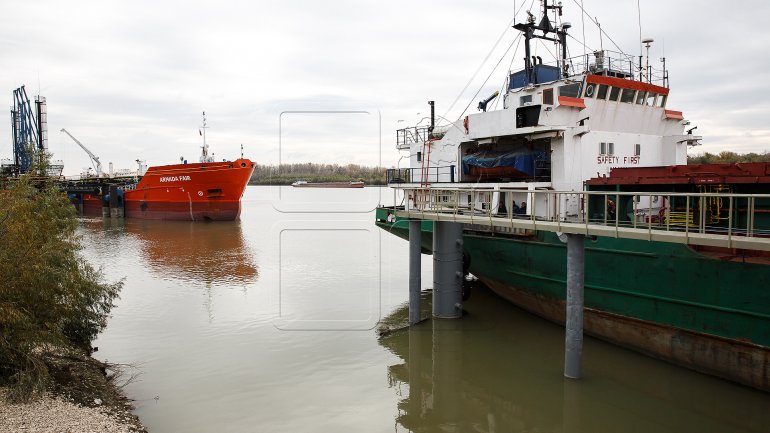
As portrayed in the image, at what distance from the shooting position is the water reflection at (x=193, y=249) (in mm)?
25391

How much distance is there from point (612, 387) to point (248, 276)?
17.8 m

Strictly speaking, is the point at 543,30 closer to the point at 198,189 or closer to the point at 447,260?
the point at 447,260

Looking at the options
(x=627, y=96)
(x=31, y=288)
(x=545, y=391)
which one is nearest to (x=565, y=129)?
(x=627, y=96)

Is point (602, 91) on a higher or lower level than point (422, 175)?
higher

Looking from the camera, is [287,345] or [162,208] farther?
[162,208]

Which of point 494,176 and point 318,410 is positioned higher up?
point 494,176

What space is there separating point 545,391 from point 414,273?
5.65 m

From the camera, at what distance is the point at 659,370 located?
12578 millimetres

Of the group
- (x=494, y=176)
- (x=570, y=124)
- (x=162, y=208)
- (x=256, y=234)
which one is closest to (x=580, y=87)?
(x=570, y=124)

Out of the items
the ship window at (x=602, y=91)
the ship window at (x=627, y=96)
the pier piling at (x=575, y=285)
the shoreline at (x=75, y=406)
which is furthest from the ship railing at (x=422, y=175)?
the shoreline at (x=75, y=406)

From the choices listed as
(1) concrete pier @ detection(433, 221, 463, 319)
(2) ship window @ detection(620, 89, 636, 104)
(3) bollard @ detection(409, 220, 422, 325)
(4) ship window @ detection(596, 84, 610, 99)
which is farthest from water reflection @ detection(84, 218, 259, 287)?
(2) ship window @ detection(620, 89, 636, 104)

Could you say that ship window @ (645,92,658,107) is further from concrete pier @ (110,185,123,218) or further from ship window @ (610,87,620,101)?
concrete pier @ (110,185,123,218)

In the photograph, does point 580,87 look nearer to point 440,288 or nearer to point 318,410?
point 440,288

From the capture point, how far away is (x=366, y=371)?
43.3 feet
